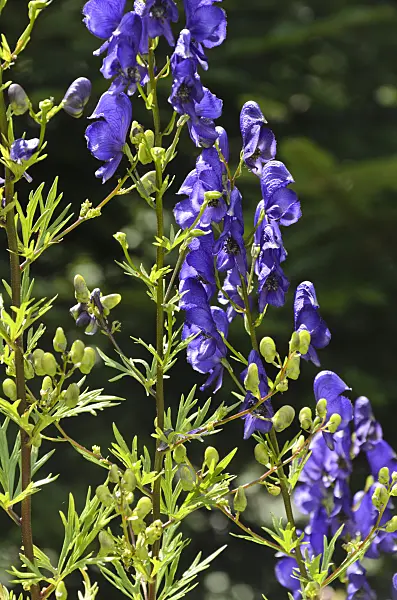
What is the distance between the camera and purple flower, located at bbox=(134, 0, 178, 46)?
1.94 feet

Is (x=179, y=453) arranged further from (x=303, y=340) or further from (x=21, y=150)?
(x=21, y=150)

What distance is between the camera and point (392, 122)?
2297 millimetres

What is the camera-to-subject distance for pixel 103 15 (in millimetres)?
635

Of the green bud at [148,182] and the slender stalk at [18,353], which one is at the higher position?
the green bud at [148,182]

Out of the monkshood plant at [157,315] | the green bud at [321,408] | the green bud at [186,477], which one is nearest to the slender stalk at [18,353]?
the monkshood plant at [157,315]

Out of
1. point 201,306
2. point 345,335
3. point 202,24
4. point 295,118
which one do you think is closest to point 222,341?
point 201,306

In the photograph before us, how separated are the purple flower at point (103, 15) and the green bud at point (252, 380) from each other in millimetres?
255

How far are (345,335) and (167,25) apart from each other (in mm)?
1680

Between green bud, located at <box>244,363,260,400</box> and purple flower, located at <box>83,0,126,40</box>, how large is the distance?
0.84 ft

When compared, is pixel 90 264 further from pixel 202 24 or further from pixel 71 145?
pixel 202 24

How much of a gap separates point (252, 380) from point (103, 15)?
0.27m

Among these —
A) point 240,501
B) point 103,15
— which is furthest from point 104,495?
point 103,15

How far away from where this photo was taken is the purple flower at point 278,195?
0.68 metres

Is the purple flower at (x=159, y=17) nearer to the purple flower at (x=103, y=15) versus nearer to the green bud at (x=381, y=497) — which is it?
the purple flower at (x=103, y=15)
